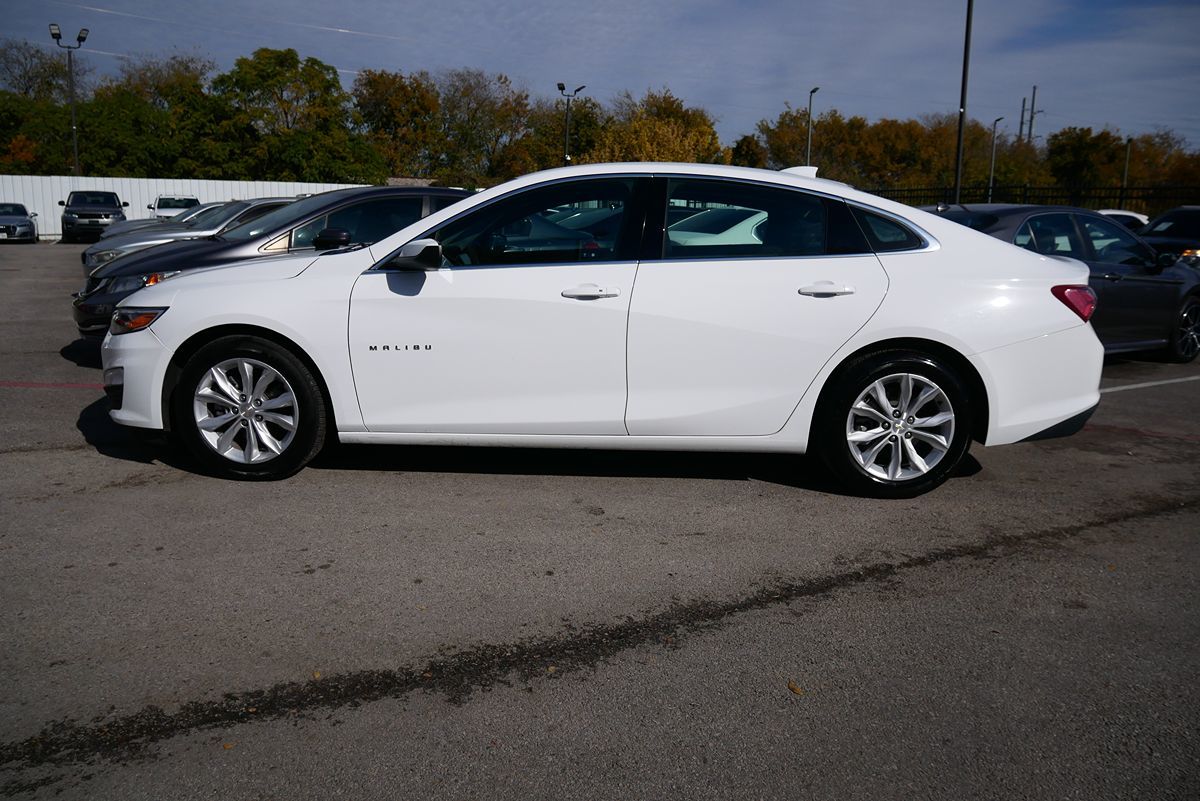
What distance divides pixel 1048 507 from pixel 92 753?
4.54 m

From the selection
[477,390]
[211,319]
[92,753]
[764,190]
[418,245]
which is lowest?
[92,753]

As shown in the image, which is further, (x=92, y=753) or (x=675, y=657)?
(x=675, y=657)

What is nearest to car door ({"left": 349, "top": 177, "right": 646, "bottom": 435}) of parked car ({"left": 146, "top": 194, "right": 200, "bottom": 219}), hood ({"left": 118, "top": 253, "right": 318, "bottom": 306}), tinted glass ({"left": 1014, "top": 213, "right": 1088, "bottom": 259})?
hood ({"left": 118, "top": 253, "right": 318, "bottom": 306})

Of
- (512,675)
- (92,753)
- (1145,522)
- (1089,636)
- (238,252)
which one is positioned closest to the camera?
(92,753)

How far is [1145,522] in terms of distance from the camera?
188 inches

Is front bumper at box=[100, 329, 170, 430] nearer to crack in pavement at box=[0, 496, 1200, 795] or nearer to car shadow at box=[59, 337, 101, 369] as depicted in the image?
crack in pavement at box=[0, 496, 1200, 795]

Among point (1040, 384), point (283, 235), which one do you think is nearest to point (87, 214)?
point (283, 235)

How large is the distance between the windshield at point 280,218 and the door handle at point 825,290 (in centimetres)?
487

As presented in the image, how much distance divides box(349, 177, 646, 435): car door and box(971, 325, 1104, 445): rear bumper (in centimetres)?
194

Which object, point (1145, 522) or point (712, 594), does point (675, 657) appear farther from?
point (1145, 522)

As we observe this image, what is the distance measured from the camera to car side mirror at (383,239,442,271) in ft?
15.7

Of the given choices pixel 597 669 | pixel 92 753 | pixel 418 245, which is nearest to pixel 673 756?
pixel 597 669

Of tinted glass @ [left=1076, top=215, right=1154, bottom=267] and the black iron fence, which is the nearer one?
tinted glass @ [left=1076, top=215, right=1154, bottom=267]

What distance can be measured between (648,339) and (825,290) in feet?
3.09
